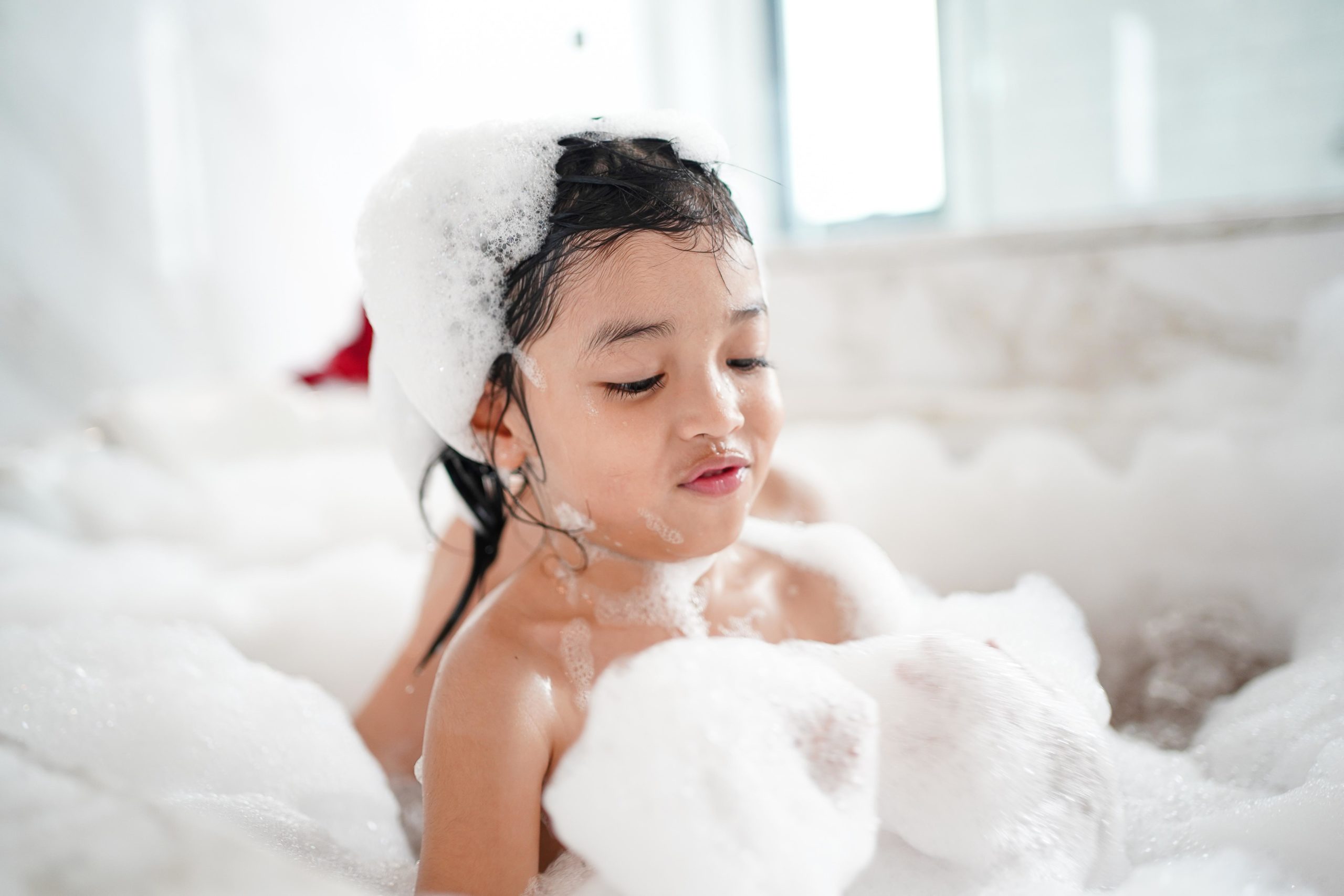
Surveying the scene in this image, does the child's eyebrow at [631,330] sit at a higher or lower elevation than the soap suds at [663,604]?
higher

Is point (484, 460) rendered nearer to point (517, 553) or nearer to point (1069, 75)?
point (517, 553)

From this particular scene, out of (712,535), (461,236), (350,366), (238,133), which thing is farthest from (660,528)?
(238,133)

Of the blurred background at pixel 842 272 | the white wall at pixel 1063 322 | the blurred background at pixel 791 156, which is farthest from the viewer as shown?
the blurred background at pixel 791 156

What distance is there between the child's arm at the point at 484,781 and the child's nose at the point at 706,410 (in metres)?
0.22

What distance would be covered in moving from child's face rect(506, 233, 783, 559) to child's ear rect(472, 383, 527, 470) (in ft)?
0.14

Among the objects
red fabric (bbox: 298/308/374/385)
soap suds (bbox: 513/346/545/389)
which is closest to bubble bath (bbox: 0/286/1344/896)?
soap suds (bbox: 513/346/545/389)

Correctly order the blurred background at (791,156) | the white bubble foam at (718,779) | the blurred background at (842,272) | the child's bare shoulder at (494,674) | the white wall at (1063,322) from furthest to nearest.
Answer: the blurred background at (791,156)
the white wall at (1063,322)
the blurred background at (842,272)
the child's bare shoulder at (494,674)
the white bubble foam at (718,779)

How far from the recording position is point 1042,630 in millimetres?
888

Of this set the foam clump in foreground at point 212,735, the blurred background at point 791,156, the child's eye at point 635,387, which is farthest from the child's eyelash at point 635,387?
the blurred background at point 791,156

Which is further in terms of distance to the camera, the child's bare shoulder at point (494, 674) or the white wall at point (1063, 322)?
the white wall at point (1063, 322)

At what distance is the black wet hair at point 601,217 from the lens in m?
0.72

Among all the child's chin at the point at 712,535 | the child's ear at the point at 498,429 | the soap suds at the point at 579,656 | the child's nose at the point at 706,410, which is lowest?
the soap suds at the point at 579,656

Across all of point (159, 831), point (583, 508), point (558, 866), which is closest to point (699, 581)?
point (583, 508)

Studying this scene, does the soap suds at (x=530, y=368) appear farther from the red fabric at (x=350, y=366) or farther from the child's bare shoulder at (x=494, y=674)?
the red fabric at (x=350, y=366)
